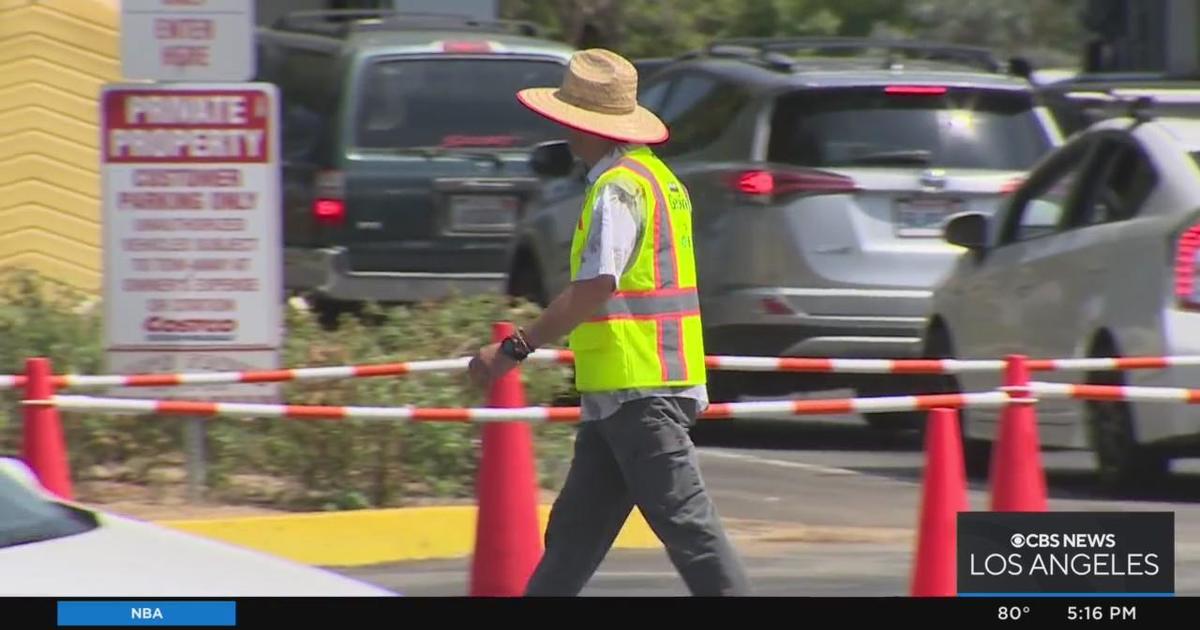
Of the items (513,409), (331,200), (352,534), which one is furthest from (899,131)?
(513,409)

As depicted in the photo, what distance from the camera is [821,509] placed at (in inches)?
419

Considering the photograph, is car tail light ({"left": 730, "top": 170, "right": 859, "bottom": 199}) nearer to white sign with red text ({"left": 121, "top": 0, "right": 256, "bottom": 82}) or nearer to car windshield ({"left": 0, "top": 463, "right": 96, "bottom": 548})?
white sign with red text ({"left": 121, "top": 0, "right": 256, "bottom": 82})

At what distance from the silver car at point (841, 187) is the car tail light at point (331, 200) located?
2.95 metres

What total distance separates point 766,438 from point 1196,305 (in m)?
4.08

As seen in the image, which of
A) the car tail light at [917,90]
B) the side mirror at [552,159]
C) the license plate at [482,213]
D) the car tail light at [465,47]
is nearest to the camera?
the car tail light at [917,90]

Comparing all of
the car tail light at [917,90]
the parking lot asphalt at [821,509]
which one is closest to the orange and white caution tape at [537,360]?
the parking lot asphalt at [821,509]

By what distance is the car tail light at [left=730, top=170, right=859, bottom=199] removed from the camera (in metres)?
12.2

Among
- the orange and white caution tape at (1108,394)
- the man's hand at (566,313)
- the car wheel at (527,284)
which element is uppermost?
the man's hand at (566,313)

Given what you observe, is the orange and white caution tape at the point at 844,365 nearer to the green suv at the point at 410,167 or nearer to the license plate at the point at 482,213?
the green suv at the point at 410,167

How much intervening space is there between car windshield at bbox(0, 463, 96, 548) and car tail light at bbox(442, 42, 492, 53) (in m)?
10.2

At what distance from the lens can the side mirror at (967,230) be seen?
11.4 meters
